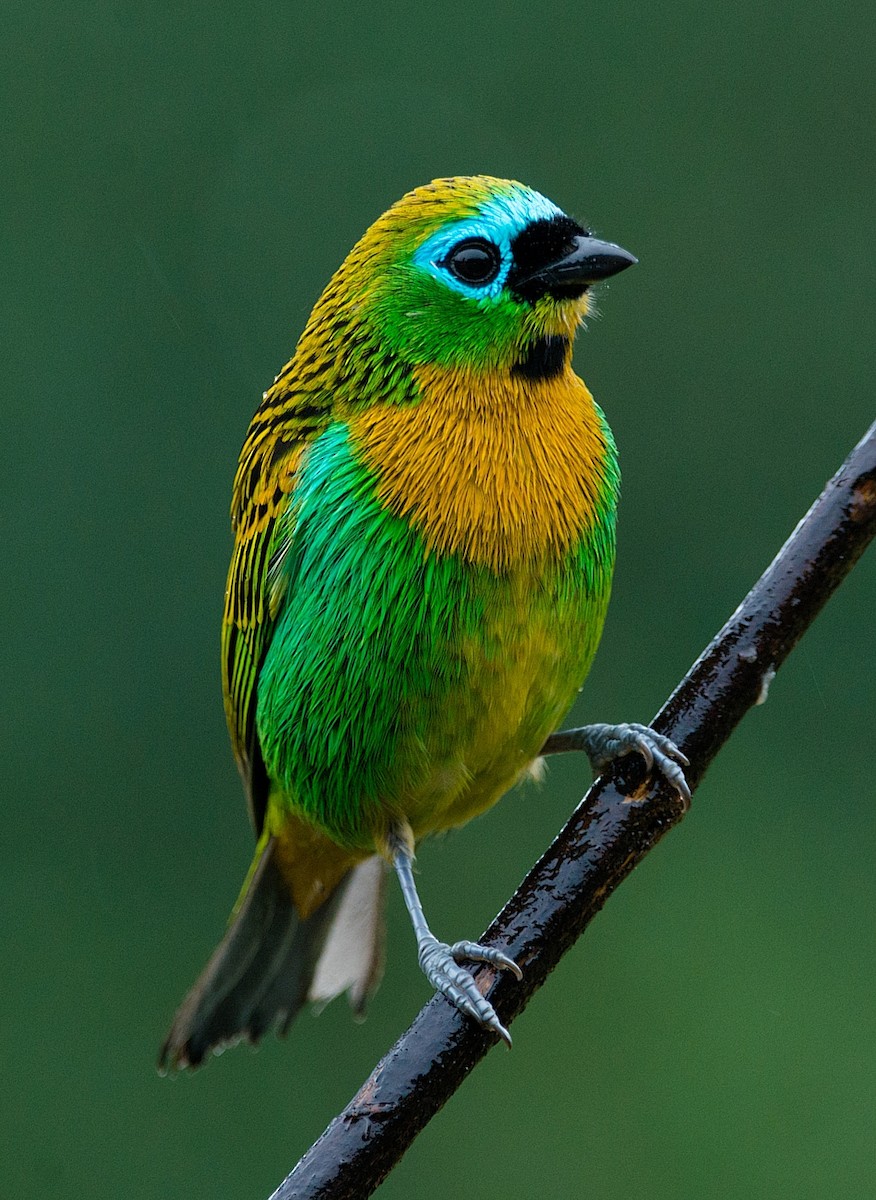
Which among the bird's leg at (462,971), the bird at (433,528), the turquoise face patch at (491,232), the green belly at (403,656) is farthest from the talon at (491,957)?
the turquoise face patch at (491,232)

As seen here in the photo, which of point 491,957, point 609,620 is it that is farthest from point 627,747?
point 609,620

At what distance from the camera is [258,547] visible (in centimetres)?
374

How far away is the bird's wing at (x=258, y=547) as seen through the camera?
362 centimetres

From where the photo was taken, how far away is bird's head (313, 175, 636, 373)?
3383 mm

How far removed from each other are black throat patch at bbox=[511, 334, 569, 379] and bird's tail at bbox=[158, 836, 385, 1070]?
4.66 feet

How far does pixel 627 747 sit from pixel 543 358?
2.92 ft

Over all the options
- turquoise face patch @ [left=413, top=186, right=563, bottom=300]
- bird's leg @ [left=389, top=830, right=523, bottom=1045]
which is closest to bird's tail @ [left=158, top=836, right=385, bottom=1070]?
bird's leg @ [left=389, top=830, right=523, bottom=1045]

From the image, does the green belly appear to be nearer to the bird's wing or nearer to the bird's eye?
the bird's wing

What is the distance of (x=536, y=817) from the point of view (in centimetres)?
712

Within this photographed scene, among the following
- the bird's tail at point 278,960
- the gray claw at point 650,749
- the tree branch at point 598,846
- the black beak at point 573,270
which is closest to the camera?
the tree branch at point 598,846

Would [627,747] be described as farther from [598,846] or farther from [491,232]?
[491,232]

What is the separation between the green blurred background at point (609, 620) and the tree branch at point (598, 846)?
10.8 feet

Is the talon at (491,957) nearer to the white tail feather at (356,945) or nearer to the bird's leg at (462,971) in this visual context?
the bird's leg at (462,971)

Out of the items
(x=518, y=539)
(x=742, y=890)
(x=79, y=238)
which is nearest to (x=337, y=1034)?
(x=742, y=890)
